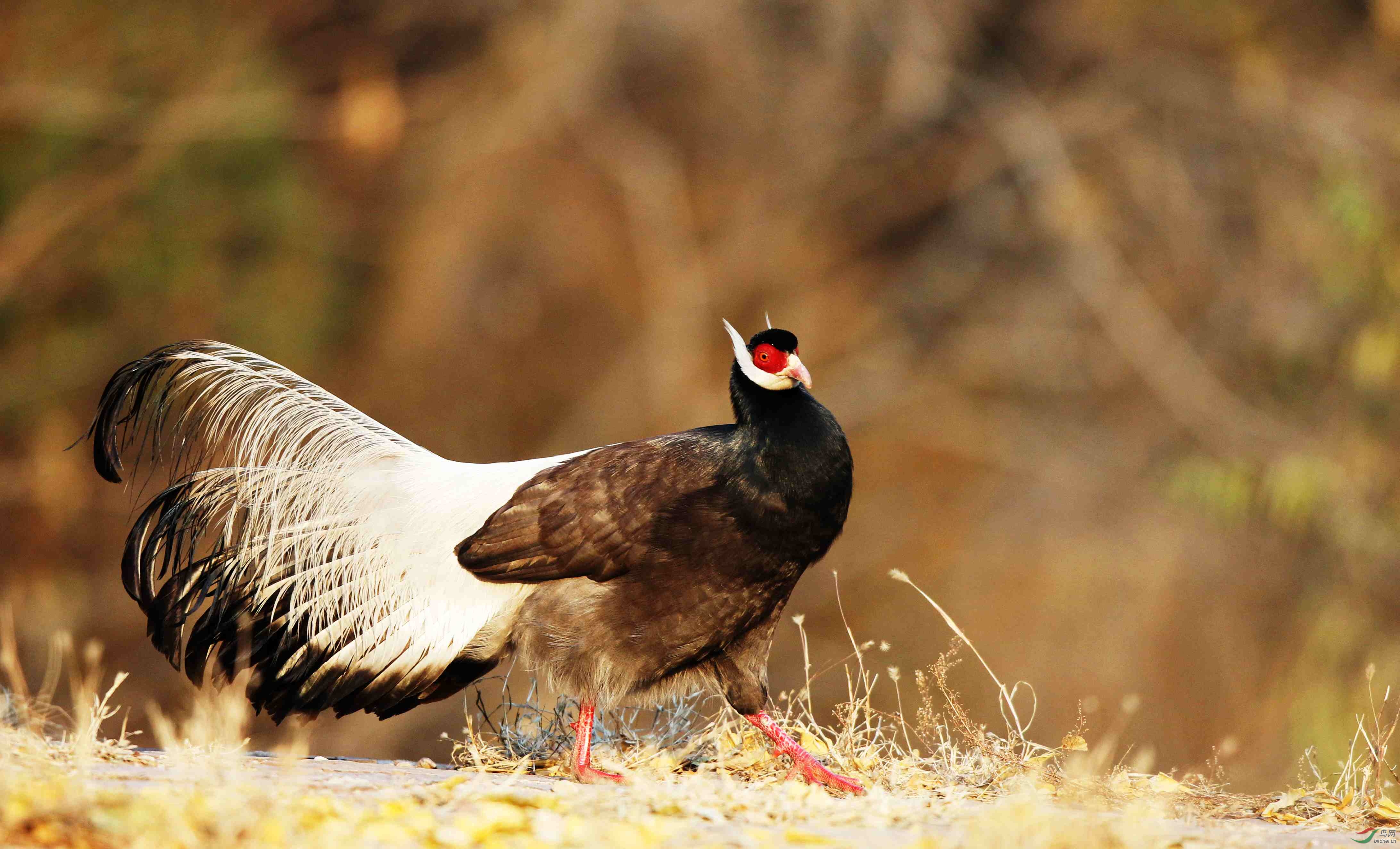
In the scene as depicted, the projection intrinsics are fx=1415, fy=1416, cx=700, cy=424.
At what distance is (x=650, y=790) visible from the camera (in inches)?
156

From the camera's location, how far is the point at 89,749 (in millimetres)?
4008

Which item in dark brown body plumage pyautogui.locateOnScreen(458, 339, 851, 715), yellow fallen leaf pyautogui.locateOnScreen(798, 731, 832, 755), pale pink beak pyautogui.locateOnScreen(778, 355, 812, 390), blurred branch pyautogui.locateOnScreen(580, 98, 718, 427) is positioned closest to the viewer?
dark brown body plumage pyautogui.locateOnScreen(458, 339, 851, 715)

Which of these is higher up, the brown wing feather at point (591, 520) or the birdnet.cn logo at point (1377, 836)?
the brown wing feather at point (591, 520)

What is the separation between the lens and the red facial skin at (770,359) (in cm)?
514

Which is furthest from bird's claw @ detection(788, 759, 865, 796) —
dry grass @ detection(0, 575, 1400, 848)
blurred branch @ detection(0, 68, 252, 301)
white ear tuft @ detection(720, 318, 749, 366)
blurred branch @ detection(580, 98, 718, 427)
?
blurred branch @ detection(0, 68, 252, 301)

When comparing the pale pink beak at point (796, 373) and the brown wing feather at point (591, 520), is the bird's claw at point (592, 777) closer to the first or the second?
the brown wing feather at point (591, 520)

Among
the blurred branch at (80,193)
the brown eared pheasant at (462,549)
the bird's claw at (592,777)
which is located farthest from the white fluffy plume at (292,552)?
the blurred branch at (80,193)

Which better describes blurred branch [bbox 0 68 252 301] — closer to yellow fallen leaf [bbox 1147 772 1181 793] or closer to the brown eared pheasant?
the brown eared pheasant

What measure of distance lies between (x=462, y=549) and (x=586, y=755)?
2.83 ft

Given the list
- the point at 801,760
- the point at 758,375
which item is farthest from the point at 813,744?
the point at 758,375

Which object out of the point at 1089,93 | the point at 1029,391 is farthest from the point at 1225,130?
the point at 1029,391

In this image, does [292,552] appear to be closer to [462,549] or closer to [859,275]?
[462,549]

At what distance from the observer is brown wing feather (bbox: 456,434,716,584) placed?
497cm

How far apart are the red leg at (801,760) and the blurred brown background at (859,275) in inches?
335
